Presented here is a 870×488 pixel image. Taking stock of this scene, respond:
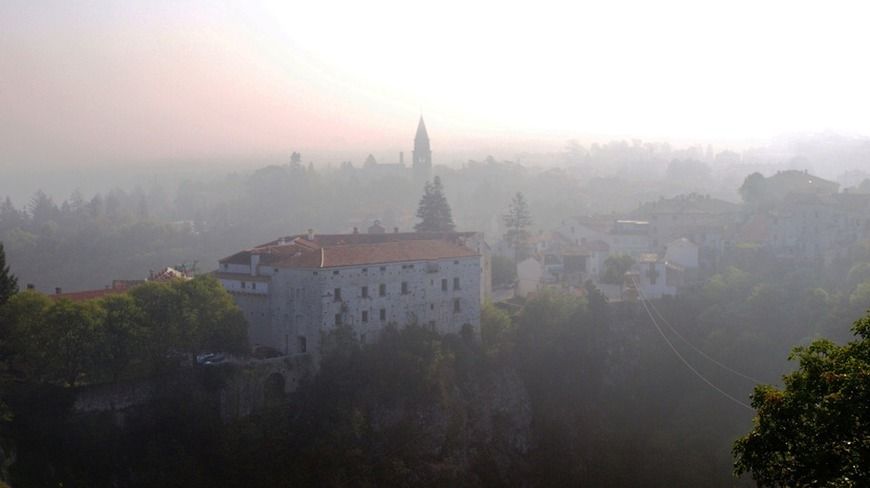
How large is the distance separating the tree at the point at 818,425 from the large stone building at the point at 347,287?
65.8 feet

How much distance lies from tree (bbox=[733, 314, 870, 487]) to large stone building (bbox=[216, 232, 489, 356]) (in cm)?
2006

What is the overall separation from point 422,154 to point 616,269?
4506 centimetres

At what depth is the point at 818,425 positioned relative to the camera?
13.2 metres

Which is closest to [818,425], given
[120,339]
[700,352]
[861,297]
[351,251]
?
[120,339]

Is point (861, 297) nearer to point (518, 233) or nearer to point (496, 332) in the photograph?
point (496, 332)

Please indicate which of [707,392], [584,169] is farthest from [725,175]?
[707,392]

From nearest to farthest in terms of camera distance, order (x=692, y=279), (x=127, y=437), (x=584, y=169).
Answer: (x=127, y=437), (x=692, y=279), (x=584, y=169)

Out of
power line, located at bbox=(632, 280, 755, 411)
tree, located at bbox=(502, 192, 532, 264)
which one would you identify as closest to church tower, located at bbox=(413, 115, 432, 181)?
tree, located at bbox=(502, 192, 532, 264)

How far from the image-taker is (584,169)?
134 meters

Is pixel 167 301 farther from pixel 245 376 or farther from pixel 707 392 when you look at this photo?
→ pixel 707 392

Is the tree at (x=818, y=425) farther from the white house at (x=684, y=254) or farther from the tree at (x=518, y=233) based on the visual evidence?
the tree at (x=518, y=233)

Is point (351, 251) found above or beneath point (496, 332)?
above

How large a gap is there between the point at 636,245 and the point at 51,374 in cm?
3653

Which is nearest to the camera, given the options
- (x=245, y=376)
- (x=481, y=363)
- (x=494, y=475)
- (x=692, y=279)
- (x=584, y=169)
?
(x=245, y=376)
